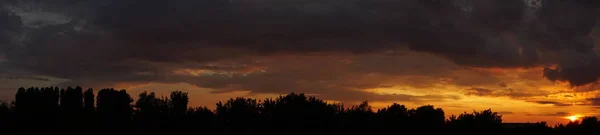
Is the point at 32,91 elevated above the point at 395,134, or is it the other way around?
the point at 32,91

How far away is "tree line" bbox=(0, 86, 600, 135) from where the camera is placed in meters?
85.8

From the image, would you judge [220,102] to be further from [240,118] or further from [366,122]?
[366,122]

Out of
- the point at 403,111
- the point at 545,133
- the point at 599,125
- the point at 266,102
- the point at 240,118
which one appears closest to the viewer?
the point at 240,118

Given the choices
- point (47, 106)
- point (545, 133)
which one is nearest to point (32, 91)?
point (47, 106)

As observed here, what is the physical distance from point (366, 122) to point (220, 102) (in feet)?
70.2

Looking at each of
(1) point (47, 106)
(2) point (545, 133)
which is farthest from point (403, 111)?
(1) point (47, 106)

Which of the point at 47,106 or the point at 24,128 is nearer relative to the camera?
the point at 24,128

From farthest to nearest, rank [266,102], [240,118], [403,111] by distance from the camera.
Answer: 1. [403,111]
2. [266,102]
3. [240,118]

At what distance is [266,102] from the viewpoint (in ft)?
309

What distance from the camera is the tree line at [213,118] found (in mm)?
85812

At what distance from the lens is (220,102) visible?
313ft

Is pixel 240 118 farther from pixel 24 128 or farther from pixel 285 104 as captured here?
pixel 24 128

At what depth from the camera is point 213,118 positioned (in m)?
87.9

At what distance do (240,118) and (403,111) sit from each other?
28779mm
